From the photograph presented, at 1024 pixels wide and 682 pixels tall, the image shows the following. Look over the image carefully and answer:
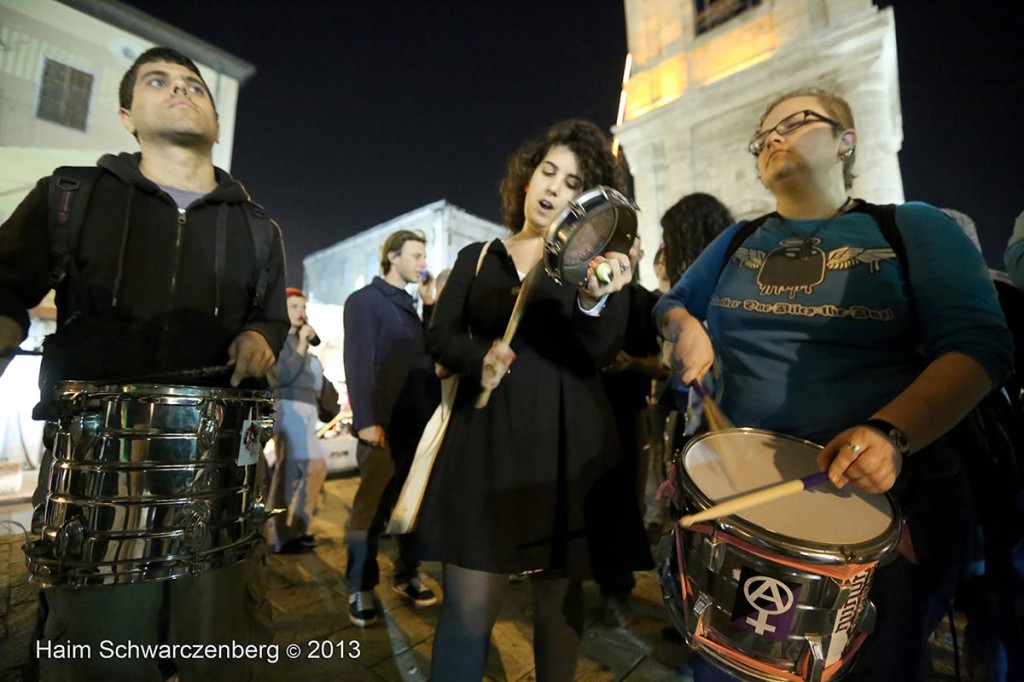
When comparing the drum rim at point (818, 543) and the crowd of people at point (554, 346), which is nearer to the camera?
the drum rim at point (818, 543)

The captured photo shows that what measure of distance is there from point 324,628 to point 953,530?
10.1 feet

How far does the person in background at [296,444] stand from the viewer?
407 cm

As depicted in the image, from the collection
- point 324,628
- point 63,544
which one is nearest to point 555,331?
point 63,544

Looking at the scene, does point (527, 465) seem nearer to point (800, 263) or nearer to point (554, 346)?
point (554, 346)

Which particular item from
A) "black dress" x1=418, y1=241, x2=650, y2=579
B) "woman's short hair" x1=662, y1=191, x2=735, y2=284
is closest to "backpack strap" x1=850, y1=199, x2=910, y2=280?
"black dress" x1=418, y1=241, x2=650, y2=579

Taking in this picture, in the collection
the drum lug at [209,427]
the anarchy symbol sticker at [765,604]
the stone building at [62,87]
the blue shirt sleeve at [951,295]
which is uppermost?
the stone building at [62,87]

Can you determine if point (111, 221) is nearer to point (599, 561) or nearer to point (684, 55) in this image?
point (599, 561)

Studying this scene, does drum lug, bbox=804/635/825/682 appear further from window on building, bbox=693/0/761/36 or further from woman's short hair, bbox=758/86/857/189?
window on building, bbox=693/0/761/36

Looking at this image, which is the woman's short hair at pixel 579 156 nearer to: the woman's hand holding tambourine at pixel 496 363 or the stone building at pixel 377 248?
the woman's hand holding tambourine at pixel 496 363

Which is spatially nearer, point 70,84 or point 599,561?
point 599,561

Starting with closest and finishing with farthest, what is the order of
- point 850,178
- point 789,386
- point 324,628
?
point 789,386
point 850,178
point 324,628

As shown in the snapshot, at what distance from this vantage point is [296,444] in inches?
166

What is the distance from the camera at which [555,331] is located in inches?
67.6

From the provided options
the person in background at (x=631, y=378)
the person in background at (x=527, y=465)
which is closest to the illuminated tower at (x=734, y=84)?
the person in background at (x=631, y=378)
